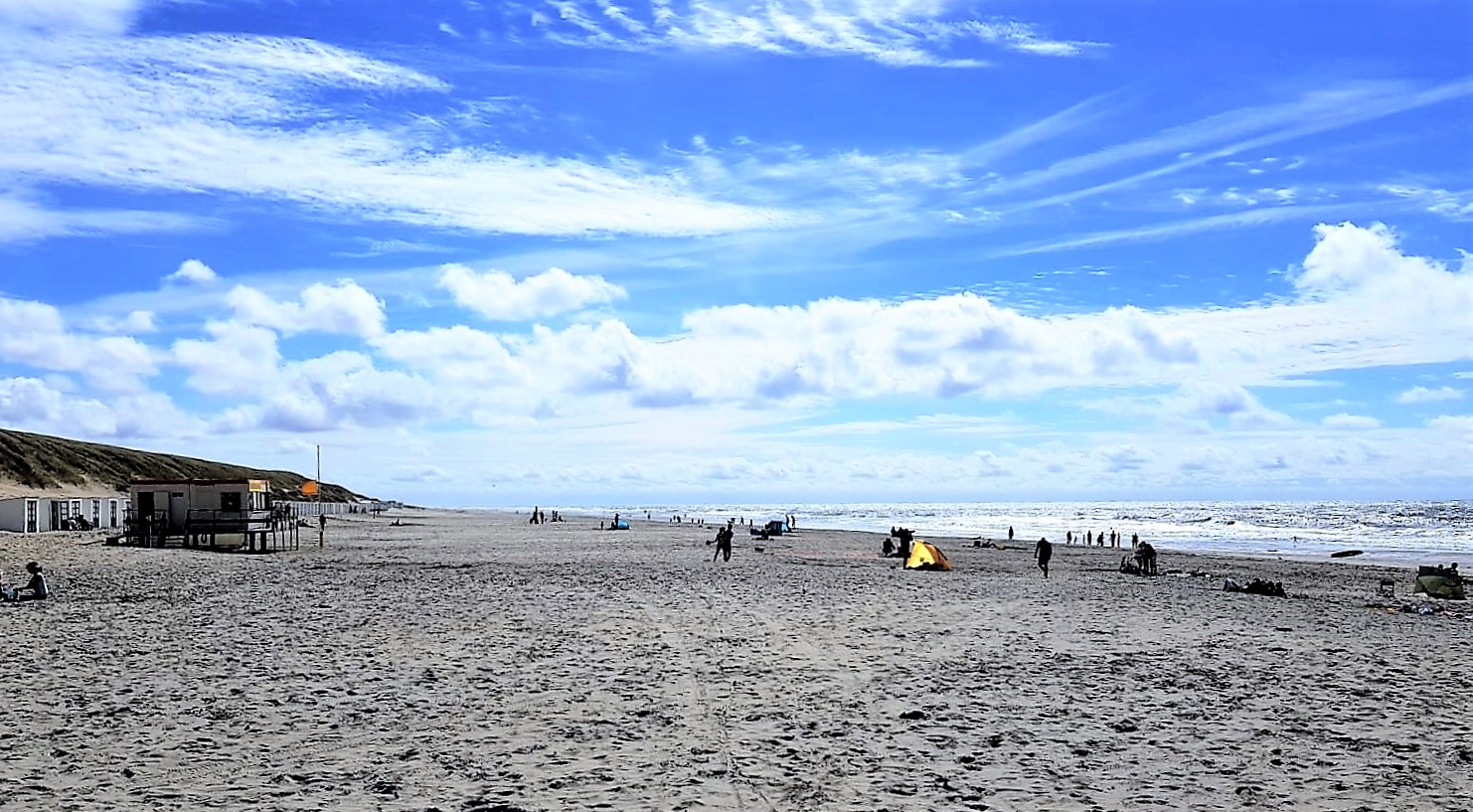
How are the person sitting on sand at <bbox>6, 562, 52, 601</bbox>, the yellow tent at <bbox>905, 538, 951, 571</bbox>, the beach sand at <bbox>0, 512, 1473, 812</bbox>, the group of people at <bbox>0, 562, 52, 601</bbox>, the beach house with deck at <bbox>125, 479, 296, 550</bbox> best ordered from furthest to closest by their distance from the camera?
the beach house with deck at <bbox>125, 479, 296, 550</bbox> < the yellow tent at <bbox>905, 538, 951, 571</bbox> < the person sitting on sand at <bbox>6, 562, 52, 601</bbox> < the group of people at <bbox>0, 562, 52, 601</bbox> < the beach sand at <bbox>0, 512, 1473, 812</bbox>

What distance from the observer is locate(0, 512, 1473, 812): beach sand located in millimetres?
8484

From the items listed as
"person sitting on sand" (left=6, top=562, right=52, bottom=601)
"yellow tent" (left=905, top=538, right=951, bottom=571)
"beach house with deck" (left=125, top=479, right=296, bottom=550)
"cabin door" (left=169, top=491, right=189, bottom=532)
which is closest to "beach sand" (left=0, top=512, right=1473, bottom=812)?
"person sitting on sand" (left=6, top=562, right=52, bottom=601)

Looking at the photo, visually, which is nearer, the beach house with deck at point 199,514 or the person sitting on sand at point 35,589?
the person sitting on sand at point 35,589

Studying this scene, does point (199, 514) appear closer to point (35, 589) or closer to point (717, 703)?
point (35, 589)

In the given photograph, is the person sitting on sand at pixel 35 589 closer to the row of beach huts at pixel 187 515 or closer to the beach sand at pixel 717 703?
the beach sand at pixel 717 703

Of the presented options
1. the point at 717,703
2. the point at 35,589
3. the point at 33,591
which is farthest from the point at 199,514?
the point at 717,703

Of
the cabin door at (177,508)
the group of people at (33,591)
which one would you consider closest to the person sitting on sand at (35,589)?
the group of people at (33,591)

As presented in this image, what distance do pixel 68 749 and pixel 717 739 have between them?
17.2 ft

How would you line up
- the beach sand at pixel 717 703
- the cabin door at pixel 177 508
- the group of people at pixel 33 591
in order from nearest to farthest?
the beach sand at pixel 717 703 → the group of people at pixel 33 591 → the cabin door at pixel 177 508

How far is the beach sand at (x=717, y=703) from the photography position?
27.8ft

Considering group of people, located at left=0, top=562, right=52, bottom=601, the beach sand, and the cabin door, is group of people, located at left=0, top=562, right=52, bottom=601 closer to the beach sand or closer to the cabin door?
the beach sand

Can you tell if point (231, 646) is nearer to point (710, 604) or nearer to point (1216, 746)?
→ point (710, 604)

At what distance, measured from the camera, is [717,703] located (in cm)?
1169

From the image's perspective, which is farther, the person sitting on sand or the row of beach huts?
the row of beach huts
